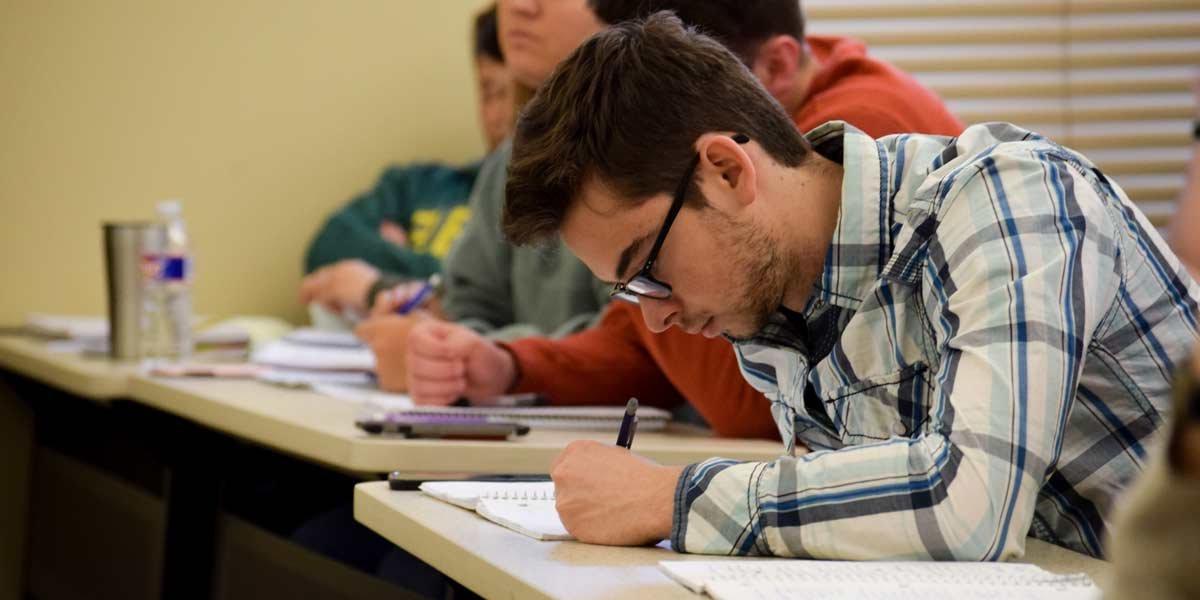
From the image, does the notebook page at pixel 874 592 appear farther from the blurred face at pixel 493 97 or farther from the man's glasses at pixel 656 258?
the blurred face at pixel 493 97

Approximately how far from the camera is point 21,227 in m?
2.97

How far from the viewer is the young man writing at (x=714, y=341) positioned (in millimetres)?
1604

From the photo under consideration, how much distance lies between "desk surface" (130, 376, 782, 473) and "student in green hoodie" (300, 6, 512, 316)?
1.13m

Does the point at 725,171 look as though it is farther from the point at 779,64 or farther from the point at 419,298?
the point at 419,298

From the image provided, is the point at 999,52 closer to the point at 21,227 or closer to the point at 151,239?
the point at 151,239

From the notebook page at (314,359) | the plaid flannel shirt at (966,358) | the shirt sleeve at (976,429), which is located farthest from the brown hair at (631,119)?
the notebook page at (314,359)

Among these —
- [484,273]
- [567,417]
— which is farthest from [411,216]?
[567,417]

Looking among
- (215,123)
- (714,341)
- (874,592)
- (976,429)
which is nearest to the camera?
(874,592)

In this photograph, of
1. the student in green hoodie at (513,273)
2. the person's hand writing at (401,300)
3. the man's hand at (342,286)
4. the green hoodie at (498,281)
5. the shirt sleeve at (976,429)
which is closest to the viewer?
the shirt sleeve at (976,429)

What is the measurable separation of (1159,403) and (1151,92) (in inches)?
87.5

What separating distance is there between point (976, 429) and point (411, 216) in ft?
8.34

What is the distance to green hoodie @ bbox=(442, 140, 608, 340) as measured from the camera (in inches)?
92.4

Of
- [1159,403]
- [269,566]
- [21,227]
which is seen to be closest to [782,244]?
[1159,403]

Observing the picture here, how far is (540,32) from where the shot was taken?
6.94ft
